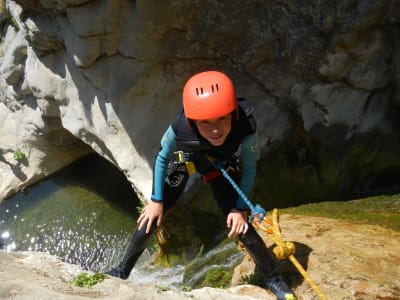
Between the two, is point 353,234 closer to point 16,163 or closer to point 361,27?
point 361,27

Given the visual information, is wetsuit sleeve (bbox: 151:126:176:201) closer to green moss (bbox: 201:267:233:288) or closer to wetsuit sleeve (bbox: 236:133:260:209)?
wetsuit sleeve (bbox: 236:133:260:209)

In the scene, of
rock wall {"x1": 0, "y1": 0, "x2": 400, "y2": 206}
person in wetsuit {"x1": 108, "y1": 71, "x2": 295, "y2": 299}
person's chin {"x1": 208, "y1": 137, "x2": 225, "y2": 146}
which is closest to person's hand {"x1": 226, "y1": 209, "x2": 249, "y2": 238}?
person in wetsuit {"x1": 108, "y1": 71, "x2": 295, "y2": 299}

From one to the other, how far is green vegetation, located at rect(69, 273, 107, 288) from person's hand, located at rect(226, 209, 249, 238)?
1.12 meters

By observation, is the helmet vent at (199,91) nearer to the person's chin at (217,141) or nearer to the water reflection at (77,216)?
the person's chin at (217,141)

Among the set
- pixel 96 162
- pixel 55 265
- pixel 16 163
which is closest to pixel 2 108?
pixel 16 163

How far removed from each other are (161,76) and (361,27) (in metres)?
3.08

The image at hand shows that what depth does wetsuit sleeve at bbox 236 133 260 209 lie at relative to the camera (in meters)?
3.39

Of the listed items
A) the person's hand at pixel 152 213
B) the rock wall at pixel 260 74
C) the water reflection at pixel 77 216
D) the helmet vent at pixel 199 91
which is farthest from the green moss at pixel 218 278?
the water reflection at pixel 77 216

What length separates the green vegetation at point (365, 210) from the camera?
189 inches

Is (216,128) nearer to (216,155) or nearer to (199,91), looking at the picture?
(199,91)

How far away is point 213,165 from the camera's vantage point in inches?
143

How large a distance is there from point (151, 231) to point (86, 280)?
87 cm

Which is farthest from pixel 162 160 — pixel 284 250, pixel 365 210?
pixel 365 210

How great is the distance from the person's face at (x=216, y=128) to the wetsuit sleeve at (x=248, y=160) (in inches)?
8.6
